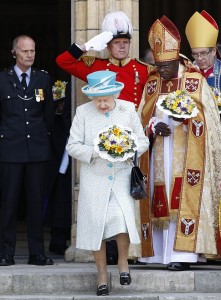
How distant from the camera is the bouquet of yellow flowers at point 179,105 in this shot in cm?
1126

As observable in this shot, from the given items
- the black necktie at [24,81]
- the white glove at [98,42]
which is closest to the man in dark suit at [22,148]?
the black necktie at [24,81]

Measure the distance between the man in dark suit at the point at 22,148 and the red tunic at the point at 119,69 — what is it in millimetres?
309

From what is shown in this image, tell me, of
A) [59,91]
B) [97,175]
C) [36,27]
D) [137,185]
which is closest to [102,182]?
[97,175]

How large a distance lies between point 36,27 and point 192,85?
7.45 meters

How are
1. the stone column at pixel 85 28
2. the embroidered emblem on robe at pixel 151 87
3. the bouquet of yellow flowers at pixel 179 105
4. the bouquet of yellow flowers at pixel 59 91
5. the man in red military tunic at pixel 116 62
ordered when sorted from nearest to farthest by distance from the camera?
the bouquet of yellow flowers at pixel 179 105 → the embroidered emblem on robe at pixel 151 87 → the man in red military tunic at pixel 116 62 → the stone column at pixel 85 28 → the bouquet of yellow flowers at pixel 59 91

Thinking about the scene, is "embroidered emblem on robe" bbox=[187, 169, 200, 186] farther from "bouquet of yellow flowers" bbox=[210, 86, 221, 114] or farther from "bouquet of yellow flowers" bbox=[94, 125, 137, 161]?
"bouquet of yellow flowers" bbox=[94, 125, 137, 161]

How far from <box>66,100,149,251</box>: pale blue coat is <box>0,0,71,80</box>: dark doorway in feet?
25.0

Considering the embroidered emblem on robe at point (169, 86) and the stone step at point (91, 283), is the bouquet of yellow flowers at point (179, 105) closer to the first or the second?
the embroidered emblem on robe at point (169, 86)

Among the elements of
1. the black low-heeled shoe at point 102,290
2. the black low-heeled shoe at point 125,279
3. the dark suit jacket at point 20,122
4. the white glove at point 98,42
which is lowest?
the black low-heeled shoe at point 102,290

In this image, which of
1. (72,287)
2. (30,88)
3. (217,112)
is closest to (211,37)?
(217,112)

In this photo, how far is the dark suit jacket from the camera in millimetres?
11953

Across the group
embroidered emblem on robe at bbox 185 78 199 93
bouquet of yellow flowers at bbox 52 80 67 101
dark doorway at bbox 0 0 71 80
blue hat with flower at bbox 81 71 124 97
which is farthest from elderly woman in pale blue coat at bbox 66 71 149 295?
dark doorway at bbox 0 0 71 80

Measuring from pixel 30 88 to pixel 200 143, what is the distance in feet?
5.04

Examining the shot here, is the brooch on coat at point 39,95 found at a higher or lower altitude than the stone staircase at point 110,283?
higher
